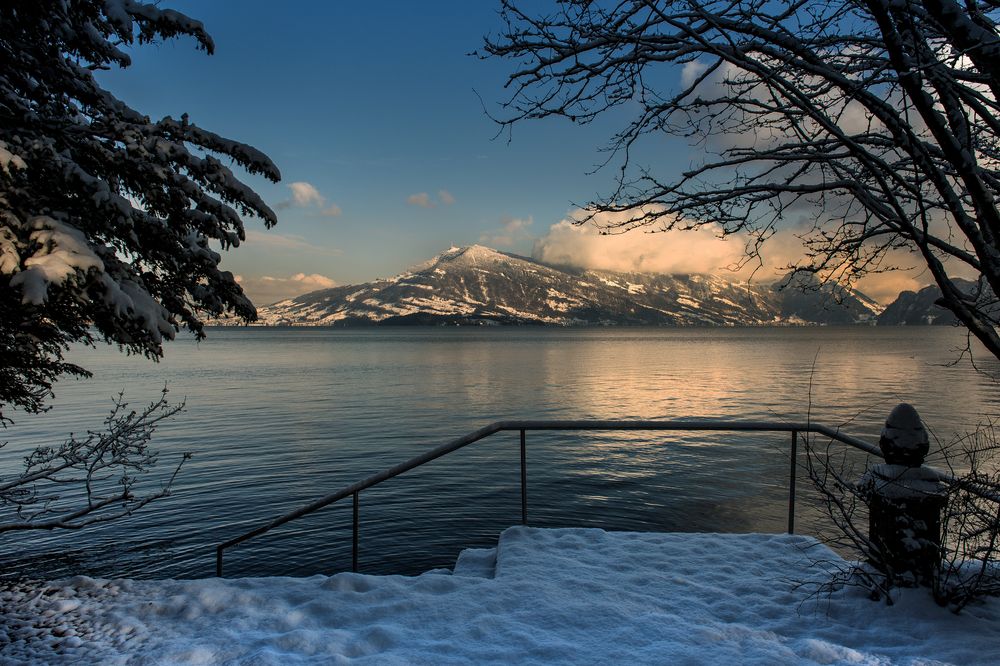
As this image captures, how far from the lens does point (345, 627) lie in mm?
3867

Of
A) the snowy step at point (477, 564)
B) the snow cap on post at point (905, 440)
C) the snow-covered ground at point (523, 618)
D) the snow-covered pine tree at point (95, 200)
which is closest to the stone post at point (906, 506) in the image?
the snow cap on post at point (905, 440)

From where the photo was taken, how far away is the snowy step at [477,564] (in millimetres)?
5102

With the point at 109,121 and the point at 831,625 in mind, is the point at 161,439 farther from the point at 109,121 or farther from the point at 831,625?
the point at 831,625

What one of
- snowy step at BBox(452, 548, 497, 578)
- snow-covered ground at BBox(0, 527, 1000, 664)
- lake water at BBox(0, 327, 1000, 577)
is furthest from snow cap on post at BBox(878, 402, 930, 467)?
snowy step at BBox(452, 548, 497, 578)

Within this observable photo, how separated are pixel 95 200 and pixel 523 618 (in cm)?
490

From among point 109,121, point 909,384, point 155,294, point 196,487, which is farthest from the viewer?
point 909,384

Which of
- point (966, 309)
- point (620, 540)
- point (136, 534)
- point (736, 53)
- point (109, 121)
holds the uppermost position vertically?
point (109, 121)

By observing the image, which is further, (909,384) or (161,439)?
(909,384)

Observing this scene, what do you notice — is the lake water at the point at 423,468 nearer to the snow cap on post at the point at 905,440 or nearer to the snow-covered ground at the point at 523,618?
the snow cap on post at the point at 905,440

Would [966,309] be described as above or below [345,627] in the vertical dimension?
above

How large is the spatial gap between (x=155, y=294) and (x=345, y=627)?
4936 millimetres

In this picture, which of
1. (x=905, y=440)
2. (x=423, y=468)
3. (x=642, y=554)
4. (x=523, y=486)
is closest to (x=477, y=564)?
(x=523, y=486)

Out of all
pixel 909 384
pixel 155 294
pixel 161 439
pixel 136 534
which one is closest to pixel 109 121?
pixel 155 294

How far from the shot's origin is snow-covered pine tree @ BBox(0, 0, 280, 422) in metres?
4.86
